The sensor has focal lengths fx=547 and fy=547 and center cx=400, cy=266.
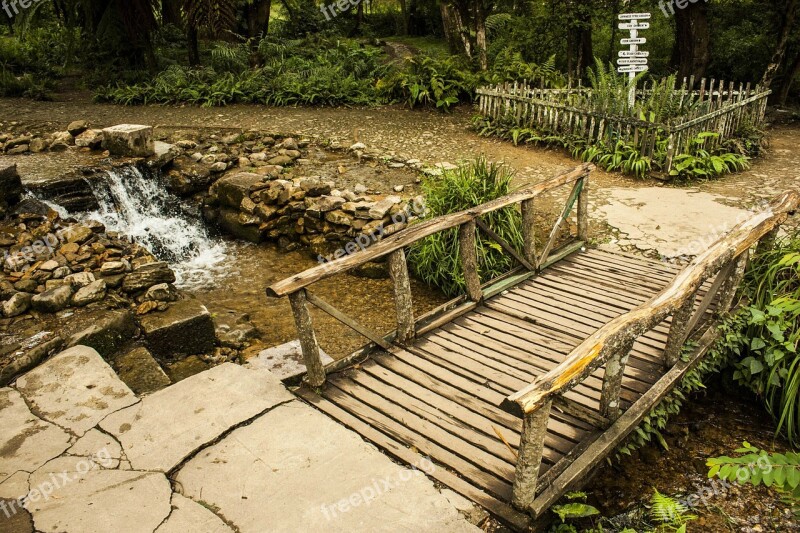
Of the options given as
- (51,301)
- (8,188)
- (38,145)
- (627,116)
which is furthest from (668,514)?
(38,145)

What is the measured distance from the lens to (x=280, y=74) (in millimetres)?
13211

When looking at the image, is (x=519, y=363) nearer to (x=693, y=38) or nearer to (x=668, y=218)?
(x=668, y=218)

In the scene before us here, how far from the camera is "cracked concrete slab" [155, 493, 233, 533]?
2676 millimetres

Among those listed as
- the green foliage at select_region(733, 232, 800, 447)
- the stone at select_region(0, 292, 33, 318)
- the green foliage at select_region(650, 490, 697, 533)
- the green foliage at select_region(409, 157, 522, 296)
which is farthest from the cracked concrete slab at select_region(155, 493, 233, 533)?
the green foliage at select_region(733, 232, 800, 447)

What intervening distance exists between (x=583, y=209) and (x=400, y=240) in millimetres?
2995

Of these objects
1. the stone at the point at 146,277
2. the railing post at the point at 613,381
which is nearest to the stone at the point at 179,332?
the stone at the point at 146,277

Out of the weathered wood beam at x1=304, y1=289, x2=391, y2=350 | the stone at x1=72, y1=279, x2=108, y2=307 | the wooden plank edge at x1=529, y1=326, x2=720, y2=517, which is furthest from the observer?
the stone at x1=72, y1=279, x2=108, y2=307

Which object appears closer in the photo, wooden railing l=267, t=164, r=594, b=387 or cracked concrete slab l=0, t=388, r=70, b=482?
cracked concrete slab l=0, t=388, r=70, b=482

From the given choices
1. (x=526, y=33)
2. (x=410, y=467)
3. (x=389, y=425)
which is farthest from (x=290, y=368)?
(x=526, y=33)

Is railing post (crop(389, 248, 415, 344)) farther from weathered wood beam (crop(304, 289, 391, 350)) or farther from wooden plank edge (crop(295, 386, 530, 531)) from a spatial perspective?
wooden plank edge (crop(295, 386, 530, 531))

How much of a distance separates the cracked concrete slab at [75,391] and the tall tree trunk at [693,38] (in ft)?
42.6

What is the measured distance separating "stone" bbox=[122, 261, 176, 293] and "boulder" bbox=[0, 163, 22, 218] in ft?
6.92

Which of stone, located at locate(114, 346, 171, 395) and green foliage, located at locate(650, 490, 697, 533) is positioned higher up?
stone, located at locate(114, 346, 171, 395)

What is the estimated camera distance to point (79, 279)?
18.4ft
